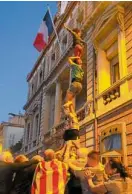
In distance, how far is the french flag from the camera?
689 inches

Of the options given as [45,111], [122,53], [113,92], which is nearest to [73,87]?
[113,92]

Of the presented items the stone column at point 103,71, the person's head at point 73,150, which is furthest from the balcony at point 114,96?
the person's head at point 73,150

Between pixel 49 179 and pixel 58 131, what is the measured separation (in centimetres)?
1159

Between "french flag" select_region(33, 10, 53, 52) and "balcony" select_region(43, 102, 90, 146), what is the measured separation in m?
5.96

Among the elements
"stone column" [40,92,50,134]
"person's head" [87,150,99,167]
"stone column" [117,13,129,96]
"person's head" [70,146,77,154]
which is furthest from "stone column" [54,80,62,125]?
"person's head" [87,150,99,167]

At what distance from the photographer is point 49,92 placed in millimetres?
19641

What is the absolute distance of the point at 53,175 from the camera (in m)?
3.39

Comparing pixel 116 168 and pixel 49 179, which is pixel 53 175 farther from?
pixel 116 168

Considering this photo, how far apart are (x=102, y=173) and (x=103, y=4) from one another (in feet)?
29.6

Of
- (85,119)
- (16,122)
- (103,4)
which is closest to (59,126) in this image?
(85,119)

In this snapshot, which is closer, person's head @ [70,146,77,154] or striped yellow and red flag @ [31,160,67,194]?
striped yellow and red flag @ [31,160,67,194]

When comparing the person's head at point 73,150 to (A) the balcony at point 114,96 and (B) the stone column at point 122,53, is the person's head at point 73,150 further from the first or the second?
(B) the stone column at point 122,53

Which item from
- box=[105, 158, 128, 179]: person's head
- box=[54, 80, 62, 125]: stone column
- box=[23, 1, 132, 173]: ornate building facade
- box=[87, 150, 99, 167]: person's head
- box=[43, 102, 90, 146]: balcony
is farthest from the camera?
box=[54, 80, 62, 125]: stone column

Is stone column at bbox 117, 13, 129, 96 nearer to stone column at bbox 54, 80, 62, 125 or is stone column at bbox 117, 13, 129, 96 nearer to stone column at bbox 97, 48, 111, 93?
stone column at bbox 97, 48, 111, 93
